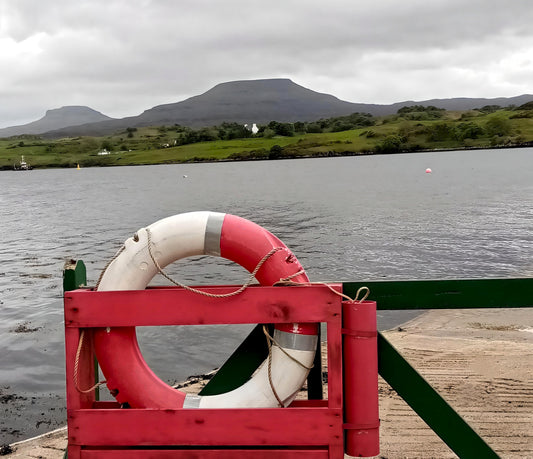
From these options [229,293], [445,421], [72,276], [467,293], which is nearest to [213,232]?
[229,293]

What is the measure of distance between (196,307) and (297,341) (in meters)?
0.57

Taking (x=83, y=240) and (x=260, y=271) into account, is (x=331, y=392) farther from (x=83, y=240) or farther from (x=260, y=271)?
(x=83, y=240)

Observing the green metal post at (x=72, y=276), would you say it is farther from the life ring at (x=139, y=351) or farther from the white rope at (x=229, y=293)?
the white rope at (x=229, y=293)

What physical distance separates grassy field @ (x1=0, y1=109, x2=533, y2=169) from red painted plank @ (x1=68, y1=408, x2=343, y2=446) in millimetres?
138994

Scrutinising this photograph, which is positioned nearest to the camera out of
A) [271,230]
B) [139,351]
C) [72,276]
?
[139,351]

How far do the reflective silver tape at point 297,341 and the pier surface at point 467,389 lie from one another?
1825mm

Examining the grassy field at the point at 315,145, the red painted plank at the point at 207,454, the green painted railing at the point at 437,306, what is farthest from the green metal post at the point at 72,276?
the grassy field at the point at 315,145

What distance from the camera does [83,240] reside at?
2545 cm

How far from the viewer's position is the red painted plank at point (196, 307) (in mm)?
3367

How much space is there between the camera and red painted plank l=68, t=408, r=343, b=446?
11.0 feet

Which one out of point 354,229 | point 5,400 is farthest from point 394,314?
point 354,229

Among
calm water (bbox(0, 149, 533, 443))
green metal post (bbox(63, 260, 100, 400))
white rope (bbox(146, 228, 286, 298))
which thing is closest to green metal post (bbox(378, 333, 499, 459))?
white rope (bbox(146, 228, 286, 298))

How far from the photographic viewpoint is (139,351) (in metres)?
3.54

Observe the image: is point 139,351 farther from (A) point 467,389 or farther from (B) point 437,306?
(A) point 467,389
